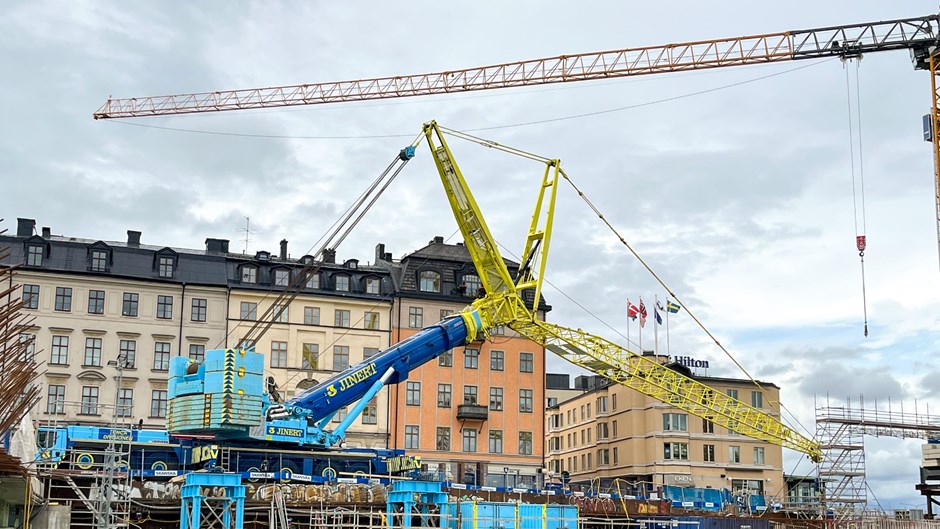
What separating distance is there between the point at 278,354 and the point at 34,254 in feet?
58.5

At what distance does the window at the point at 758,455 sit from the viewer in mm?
85438

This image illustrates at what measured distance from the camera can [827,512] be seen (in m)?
69.0

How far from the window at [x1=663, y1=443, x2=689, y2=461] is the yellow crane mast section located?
834 centimetres

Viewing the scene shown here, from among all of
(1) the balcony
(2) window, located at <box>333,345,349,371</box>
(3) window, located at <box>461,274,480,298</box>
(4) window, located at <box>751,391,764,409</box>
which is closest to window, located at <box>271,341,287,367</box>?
(2) window, located at <box>333,345,349,371</box>

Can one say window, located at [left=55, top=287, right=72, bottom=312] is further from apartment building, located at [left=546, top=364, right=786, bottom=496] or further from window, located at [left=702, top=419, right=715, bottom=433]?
window, located at [left=702, top=419, right=715, bottom=433]

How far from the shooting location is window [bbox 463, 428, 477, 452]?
79.9 meters

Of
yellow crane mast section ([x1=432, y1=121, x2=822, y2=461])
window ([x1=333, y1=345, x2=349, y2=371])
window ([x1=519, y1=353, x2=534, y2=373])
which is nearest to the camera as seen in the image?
yellow crane mast section ([x1=432, y1=121, x2=822, y2=461])

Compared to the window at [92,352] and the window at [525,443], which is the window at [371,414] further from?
the window at [92,352]

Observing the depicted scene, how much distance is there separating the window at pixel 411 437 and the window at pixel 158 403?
17.1 m

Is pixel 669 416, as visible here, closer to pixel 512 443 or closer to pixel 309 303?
pixel 512 443

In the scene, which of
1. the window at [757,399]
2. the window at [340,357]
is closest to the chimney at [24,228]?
the window at [340,357]

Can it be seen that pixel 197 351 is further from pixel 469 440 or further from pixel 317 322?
pixel 469 440

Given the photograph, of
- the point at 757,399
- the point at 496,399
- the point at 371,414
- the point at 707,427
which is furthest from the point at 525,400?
the point at 757,399

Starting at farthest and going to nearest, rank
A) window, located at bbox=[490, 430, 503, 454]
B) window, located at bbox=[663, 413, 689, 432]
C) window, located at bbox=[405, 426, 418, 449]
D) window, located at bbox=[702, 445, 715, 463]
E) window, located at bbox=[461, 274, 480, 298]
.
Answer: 1. window, located at bbox=[702, 445, 715, 463]
2. window, located at bbox=[663, 413, 689, 432]
3. window, located at bbox=[461, 274, 480, 298]
4. window, located at bbox=[490, 430, 503, 454]
5. window, located at bbox=[405, 426, 418, 449]
